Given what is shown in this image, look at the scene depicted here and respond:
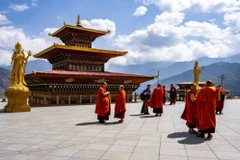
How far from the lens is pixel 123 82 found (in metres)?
22.8

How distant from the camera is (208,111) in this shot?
6988mm

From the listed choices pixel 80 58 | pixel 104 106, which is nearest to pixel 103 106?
pixel 104 106

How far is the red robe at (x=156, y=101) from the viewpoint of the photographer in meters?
12.2

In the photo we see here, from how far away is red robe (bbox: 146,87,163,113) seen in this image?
1223cm

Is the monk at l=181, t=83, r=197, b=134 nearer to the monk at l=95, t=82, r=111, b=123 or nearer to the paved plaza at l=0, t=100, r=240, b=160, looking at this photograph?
the paved plaza at l=0, t=100, r=240, b=160

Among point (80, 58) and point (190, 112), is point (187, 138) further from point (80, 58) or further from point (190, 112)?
point (80, 58)

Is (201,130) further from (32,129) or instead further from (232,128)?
(32,129)

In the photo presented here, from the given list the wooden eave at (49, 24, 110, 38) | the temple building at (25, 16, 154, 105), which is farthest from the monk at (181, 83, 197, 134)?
the wooden eave at (49, 24, 110, 38)

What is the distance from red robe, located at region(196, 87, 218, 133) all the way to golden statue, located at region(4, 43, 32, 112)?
10299 mm

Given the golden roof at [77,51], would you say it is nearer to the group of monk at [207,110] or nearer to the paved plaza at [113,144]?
the paved plaza at [113,144]

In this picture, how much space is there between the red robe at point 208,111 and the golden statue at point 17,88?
33.8 feet

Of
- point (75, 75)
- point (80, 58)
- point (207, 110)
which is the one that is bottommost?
point (207, 110)

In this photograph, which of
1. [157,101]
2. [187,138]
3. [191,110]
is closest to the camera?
[187,138]

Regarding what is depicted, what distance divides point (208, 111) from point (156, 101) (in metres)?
5.28
